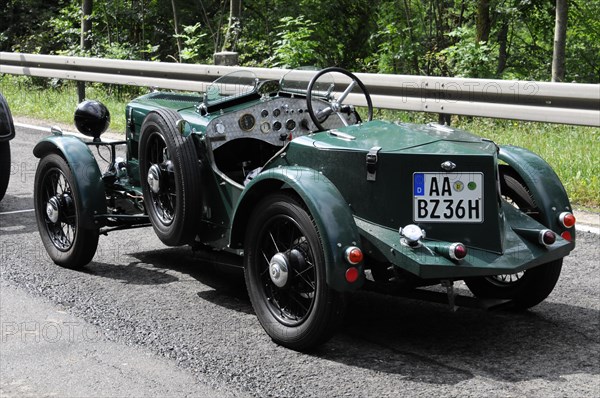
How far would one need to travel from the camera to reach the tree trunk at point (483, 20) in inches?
689

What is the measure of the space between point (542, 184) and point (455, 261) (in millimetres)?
1099

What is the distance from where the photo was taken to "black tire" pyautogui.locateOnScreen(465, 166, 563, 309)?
206 inches

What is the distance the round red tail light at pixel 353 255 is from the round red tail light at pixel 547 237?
1054 millimetres

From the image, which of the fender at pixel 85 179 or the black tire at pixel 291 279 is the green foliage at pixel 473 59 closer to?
the fender at pixel 85 179

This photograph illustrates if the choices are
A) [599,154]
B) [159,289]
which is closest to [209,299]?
[159,289]

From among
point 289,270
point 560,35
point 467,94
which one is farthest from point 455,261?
point 560,35

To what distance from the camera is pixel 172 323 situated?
528 centimetres

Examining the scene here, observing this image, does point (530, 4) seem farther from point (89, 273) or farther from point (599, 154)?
point (89, 273)

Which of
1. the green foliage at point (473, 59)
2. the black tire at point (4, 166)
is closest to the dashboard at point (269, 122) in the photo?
the black tire at point (4, 166)

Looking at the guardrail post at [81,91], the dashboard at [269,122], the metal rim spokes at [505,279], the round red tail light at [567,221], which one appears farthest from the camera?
the guardrail post at [81,91]

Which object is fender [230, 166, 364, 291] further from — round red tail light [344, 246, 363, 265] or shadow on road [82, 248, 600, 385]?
shadow on road [82, 248, 600, 385]

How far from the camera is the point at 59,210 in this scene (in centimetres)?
655

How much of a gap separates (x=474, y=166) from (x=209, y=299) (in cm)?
194

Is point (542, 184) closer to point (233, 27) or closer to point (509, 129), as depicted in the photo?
point (509, 129)
